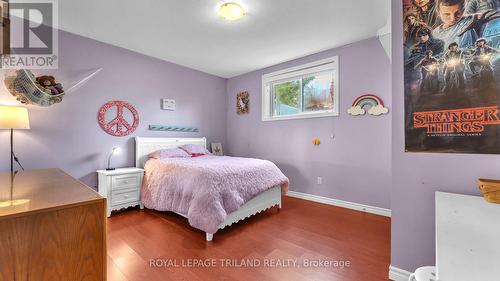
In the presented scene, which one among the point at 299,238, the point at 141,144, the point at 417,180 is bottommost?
the point at 299,238

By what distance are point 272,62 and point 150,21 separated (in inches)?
85.2

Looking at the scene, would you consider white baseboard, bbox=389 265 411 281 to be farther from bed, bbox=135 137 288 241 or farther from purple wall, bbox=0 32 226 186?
purple wall, bbox=0 32 226 186

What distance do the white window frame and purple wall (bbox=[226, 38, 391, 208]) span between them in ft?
0.25

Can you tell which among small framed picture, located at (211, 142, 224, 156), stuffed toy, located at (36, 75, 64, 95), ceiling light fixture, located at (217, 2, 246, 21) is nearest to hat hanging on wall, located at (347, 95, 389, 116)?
ceiling light fixture, located at (217, 2, 246, 21)

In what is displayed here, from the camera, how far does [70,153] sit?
2898mm

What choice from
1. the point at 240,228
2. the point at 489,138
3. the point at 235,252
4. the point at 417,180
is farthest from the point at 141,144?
the point at 489,138

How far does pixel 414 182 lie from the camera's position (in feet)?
4.84

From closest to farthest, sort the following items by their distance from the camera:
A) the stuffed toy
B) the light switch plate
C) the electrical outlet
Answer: the stuffed toy < the electrical outlet < the light switch plate

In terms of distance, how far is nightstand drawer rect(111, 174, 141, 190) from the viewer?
9.57 ft

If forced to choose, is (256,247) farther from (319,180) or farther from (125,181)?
(125,181)

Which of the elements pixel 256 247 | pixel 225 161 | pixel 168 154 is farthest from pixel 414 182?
pixel 168 154

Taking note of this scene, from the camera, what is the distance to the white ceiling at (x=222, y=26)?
229 cm

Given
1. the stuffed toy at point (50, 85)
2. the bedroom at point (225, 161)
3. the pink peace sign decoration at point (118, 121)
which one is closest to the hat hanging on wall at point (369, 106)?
the bedroom at point (225, 161)

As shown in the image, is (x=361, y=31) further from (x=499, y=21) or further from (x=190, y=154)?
(x=190, y=154)
